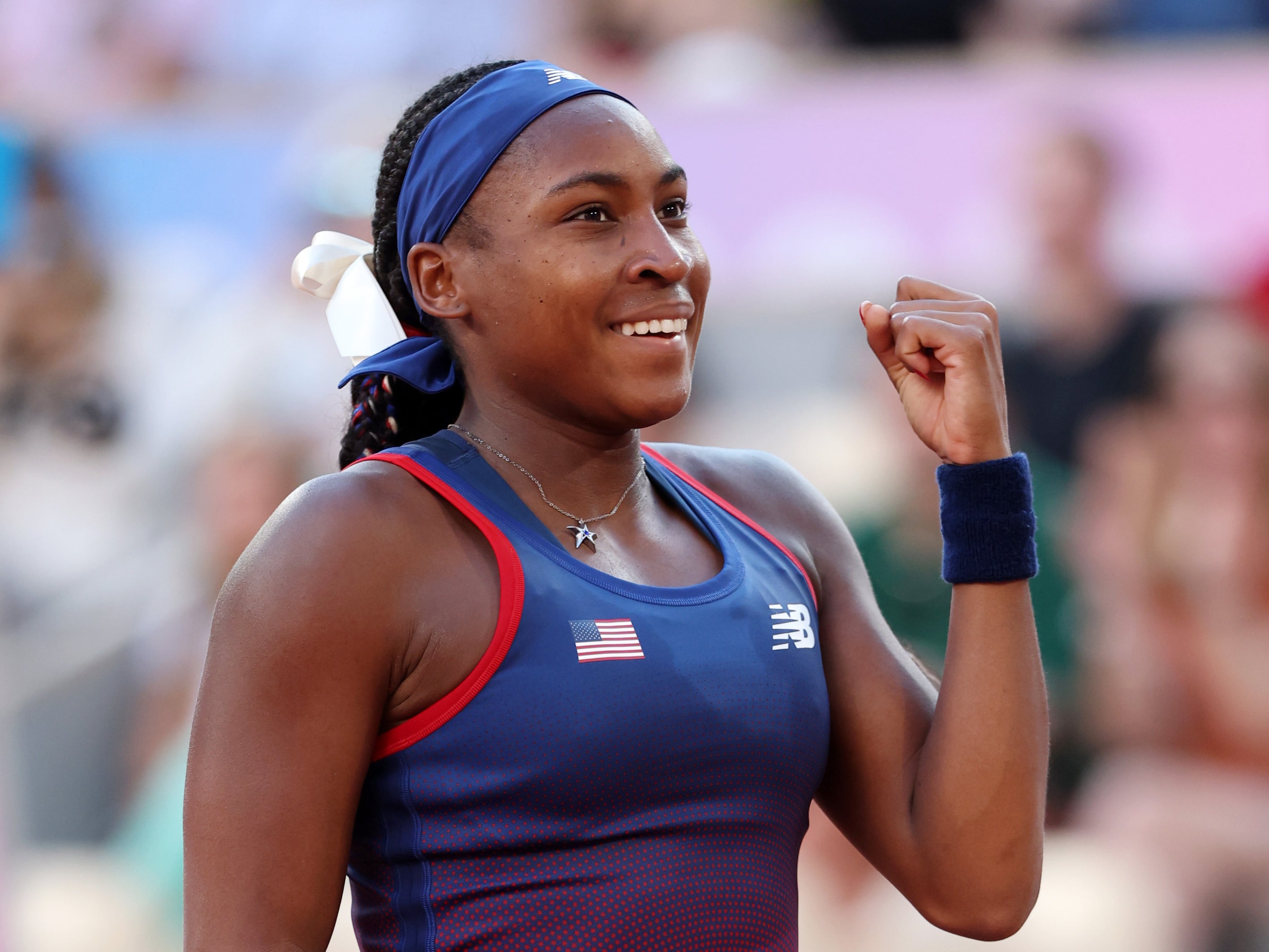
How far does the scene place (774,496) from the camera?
1876 mm

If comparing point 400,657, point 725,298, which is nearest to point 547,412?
point 400,657

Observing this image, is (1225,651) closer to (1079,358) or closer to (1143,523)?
(1143,523)

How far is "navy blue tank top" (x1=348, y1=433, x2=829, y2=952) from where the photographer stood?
146 cm

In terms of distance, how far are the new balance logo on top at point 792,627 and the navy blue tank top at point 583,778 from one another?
0.08ft

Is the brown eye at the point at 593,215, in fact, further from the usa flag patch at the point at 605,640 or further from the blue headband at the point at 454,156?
the usa flag patch at the point at 605,640

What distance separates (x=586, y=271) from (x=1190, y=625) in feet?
10.2

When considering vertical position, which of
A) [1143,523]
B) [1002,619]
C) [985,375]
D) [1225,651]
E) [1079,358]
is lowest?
[1225,651]

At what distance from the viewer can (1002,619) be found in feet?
5.48

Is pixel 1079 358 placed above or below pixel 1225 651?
above

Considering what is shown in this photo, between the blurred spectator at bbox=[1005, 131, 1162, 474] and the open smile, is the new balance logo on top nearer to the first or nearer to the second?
the open smile

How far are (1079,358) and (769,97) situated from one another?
1.39 meters

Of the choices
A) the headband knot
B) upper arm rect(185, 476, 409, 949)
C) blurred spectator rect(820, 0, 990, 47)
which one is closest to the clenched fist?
the headband knot

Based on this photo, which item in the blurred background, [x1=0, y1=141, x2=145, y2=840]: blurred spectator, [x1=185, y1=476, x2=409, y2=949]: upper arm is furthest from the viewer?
[x1=0, y1=141, x2=145, y2=840]: blurred spectator

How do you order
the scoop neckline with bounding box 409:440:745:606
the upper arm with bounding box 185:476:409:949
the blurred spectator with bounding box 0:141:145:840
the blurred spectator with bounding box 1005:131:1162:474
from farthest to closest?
the blurred spectator with bounding box 0:141:145:840 < the blurred spectator with bounding box 1005:131:1162:474 < the scoop neckline with bounding box 409:440:745:606 < the upper arm with bounding box 185:476:409:949
